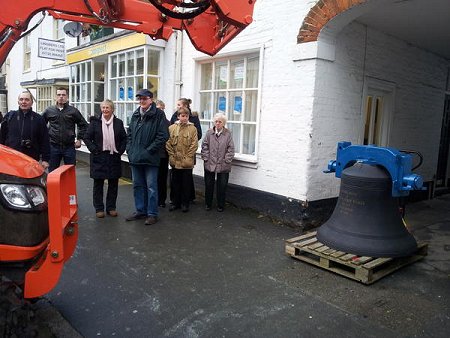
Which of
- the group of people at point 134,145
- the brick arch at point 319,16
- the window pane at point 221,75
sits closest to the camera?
the brick arch at point 319,16

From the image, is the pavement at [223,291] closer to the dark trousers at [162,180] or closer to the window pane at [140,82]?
the dark trousers at [162,180]

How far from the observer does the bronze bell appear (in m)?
4.11

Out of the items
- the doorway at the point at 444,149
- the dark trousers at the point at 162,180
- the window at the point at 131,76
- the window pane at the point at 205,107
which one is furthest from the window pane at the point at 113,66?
the doorway at the point at 444,149

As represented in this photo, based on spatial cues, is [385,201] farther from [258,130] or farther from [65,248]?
[65,248]

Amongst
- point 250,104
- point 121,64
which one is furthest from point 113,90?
point 250,104

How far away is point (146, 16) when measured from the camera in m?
3.96

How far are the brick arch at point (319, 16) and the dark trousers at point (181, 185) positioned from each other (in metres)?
2.79

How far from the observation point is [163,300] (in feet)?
11.5

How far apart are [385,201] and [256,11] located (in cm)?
389

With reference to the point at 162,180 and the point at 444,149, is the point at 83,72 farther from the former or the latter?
the point at 444,149

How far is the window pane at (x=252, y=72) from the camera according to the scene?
6.71 meters

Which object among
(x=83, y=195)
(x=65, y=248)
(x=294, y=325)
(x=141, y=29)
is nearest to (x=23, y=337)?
(x=65, y=248)

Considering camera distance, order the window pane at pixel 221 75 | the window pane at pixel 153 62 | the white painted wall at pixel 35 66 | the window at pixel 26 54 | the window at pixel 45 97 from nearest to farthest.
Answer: the window pane at pixel 221 75 → the window pane at pixel 153 62 → the white painted wall at pixel 35 66 → the window at pixel 45 97 → the window at pixel 26 54

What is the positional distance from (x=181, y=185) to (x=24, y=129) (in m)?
2.60
